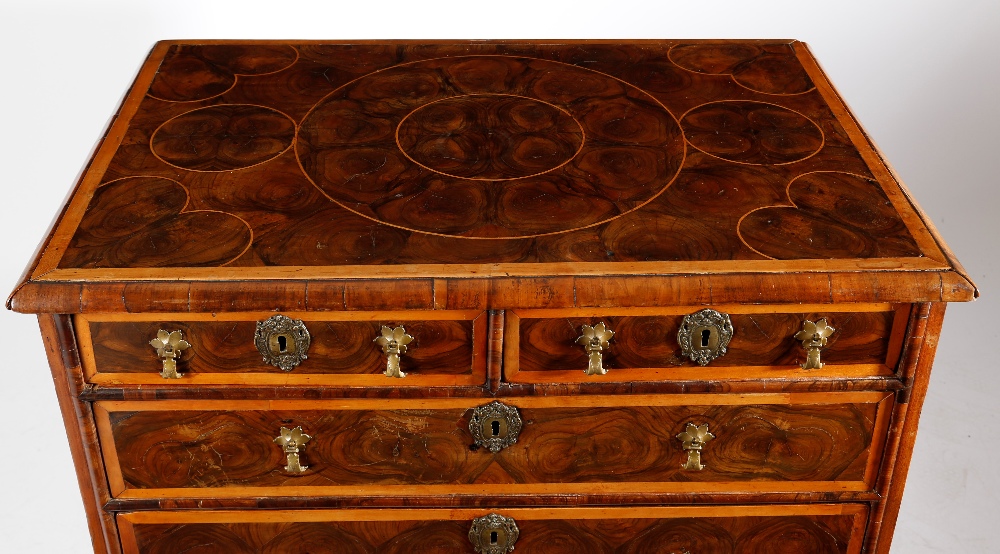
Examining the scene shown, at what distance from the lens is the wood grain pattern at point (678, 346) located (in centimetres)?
231

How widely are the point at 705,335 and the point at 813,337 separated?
0.60ft

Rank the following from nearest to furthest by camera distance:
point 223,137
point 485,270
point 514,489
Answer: point 485,270
point 514,489
point 223,137

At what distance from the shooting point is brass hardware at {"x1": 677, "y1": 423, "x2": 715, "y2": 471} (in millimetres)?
2426

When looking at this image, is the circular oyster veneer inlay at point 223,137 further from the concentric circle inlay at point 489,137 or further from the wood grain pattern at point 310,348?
the wood grain pattern at point 310,348

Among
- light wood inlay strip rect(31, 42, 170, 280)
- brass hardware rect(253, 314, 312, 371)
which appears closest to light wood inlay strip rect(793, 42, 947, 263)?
brass hardware rect(253, 314, 312, 371)

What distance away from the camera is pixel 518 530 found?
8.38ft

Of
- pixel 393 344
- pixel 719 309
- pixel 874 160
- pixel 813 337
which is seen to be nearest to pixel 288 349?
pixel 393 344

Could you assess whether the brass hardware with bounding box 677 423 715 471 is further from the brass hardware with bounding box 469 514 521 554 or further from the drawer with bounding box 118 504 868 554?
the brass hardware with bounding box 469 514 521 554

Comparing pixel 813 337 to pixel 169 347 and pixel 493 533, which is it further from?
pixel 169 347

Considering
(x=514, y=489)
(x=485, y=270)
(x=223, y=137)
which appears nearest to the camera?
(x=485, y=270)

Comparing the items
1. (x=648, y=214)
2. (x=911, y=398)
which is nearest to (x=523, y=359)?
(x=648, y=214)

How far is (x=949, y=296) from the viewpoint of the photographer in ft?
7.36

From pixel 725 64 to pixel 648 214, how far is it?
24.7 inches

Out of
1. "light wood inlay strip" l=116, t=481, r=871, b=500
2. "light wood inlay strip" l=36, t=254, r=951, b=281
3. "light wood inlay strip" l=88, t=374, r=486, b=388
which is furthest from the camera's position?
"light wood inlay strip" l=116, t=481, r=871, b=500
